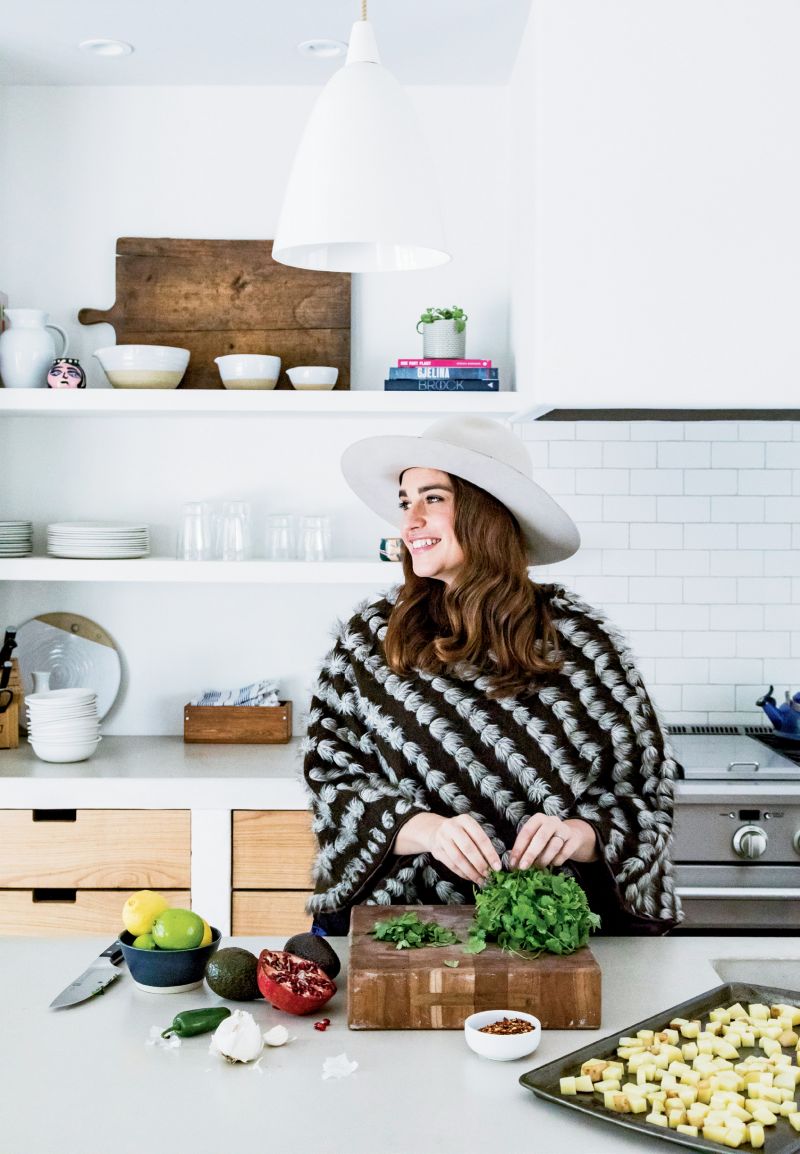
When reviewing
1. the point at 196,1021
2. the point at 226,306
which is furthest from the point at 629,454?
the point at 196,1021

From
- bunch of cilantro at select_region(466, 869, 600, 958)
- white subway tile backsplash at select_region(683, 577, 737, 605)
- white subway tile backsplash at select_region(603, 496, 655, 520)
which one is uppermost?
white subway tile backsplash at select_region(603, 496, 655, 520)

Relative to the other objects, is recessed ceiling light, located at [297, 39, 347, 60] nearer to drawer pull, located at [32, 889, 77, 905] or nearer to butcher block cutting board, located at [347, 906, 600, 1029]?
drawer pull, located at [32, 889, 77, 905]

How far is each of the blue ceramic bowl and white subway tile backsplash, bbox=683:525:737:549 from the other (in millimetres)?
2497

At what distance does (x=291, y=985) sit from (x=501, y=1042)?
0.30 metres

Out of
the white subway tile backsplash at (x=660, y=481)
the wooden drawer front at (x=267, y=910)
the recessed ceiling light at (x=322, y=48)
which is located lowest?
the wooden drawer front at (x=267, y=910)

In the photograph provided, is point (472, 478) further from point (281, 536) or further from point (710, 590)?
point (710, 590)

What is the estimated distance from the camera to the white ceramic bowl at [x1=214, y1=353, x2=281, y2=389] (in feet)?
11.2

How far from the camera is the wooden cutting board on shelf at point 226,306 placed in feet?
11.9

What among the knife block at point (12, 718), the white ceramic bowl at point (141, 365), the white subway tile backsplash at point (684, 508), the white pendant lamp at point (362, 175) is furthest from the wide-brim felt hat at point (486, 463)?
the knife block at point (12, 718)

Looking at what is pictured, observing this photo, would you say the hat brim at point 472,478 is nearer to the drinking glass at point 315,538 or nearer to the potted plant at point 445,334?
the drinking glass at point 315,538

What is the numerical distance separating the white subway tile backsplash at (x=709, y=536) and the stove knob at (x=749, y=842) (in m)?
0.99

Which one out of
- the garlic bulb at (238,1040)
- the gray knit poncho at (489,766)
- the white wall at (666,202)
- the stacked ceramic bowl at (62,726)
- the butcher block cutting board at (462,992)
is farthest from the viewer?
the stacked ceramic bowl at (62,726)

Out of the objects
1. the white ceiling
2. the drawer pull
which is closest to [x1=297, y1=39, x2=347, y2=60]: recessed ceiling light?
the white ceiling

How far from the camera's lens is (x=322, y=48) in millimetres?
3307
